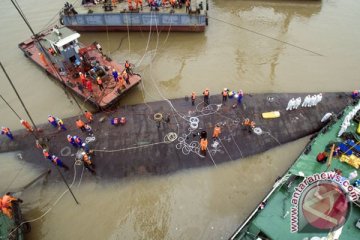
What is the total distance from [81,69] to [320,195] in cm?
1599

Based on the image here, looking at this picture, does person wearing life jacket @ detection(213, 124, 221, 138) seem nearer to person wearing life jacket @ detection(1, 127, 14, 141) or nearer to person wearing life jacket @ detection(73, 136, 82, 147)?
person wearing life jacket @ detection(73, 136, 82, 147)

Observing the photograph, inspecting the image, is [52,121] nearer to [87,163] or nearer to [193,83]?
[87,163]

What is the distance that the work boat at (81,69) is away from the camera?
55.1ft

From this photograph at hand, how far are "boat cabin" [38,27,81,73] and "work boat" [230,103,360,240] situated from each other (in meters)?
13.7

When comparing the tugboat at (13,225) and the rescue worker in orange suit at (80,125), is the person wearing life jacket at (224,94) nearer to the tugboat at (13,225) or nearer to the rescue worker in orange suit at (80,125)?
the rescue worker in orange suit at (80,125)

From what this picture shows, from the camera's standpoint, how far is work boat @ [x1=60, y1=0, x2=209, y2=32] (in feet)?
70.6

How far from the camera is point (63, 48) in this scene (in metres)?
17.1

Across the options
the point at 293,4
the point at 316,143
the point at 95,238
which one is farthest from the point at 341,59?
the point at 95,238

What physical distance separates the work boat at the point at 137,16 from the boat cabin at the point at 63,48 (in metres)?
5.11

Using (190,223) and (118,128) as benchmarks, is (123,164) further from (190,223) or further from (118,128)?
(190,223)

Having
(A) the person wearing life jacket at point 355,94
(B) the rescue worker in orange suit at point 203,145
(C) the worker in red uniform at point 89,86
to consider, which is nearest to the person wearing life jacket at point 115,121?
(C) the worker in red uniform at point 89,86

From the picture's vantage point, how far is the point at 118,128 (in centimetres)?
1596

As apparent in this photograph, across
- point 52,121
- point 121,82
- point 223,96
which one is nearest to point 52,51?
point 52,121

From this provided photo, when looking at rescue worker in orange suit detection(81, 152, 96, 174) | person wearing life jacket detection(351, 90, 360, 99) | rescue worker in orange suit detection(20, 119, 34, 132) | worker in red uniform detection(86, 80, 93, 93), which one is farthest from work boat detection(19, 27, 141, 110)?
person wearing life jacket detection(351, 90, 360, 99)
